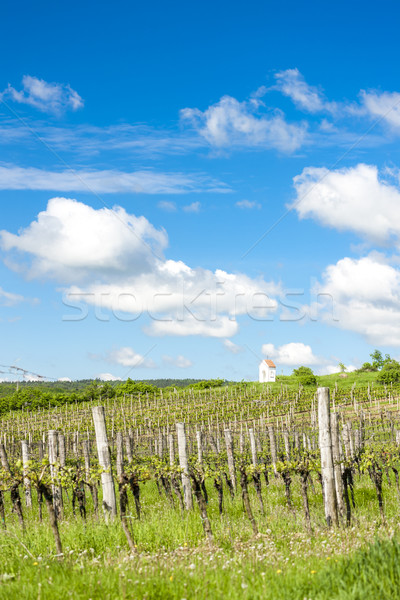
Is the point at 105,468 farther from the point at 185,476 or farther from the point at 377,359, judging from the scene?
the point at 377,359

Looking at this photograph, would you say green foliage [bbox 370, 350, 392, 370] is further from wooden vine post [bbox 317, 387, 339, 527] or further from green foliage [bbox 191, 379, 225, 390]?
wooden vine post [bbox 317, 387, 339, 527]

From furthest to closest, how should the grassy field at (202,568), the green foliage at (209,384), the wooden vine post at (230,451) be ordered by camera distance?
the green foliage at (209,384) < the wooden vine post at (230,451) < the grassy field at (202,568)

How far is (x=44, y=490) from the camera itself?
26.5ft

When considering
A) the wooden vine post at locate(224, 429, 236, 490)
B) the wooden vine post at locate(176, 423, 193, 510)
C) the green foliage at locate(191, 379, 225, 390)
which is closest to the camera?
the wooden vine post at locate(176, 423, 193, 510)

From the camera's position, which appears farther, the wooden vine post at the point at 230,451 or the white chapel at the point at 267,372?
the white chapel at the point at 267,372

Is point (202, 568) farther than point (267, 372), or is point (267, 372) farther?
point (267, 372)

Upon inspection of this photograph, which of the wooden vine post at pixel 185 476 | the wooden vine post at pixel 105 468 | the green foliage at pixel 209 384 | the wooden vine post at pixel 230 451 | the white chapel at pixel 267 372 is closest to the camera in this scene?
the wooden vine post at pixel 105 468

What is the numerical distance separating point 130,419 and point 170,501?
4124 cm

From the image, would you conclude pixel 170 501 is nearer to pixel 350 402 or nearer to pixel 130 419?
pixel 130 419

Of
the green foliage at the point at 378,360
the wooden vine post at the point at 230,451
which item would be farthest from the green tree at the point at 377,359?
the wooden vine post at the point at 230,451

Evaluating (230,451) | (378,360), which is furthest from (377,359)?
(230,451)

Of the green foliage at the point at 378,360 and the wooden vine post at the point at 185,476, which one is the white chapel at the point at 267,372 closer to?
the green foliage at the point at 378,360

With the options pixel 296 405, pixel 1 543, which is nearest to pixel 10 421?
pixel 296 405

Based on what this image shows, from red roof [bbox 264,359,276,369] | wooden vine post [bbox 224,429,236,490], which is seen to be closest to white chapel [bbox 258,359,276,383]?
red roof [bbox 264,359,276,369]
